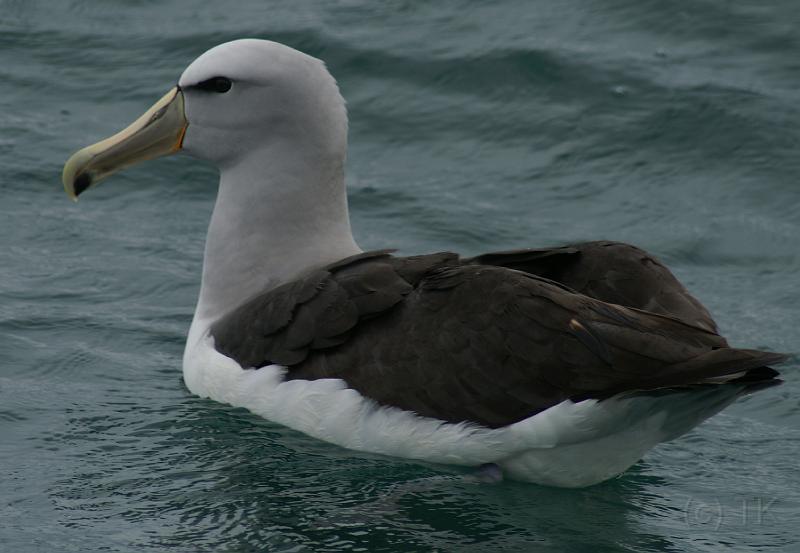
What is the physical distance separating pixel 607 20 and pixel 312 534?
24.6 feet

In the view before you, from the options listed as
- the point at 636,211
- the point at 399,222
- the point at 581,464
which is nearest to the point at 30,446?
the point at 581,464

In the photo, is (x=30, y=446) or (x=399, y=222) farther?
(x=399, y=222)

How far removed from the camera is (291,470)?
23.2 feet

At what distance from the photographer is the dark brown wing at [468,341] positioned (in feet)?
20.6

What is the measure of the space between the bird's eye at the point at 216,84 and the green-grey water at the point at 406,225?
1528 mm

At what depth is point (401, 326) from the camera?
6867 millimetres

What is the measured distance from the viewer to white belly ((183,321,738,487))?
21.2 feet

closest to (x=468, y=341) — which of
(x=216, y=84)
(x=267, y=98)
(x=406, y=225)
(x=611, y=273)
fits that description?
(x=611, y=273)

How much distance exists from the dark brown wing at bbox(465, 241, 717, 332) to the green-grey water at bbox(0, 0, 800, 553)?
33.7 inches

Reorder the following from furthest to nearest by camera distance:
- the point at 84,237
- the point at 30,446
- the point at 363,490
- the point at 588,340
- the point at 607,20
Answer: the point at 607,20
the point at 84,237
the point at 30,446
the point at 363,490
the point at 588,340

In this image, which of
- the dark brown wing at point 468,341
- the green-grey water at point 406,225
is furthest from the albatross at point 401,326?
the green-grey water at point 406,225

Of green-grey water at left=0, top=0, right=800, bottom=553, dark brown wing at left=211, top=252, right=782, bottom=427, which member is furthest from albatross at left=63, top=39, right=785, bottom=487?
green-grey water at left=0, top=0, right=800, bottom=553

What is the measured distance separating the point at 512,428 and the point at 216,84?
268cm

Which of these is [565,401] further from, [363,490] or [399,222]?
[399,222]
